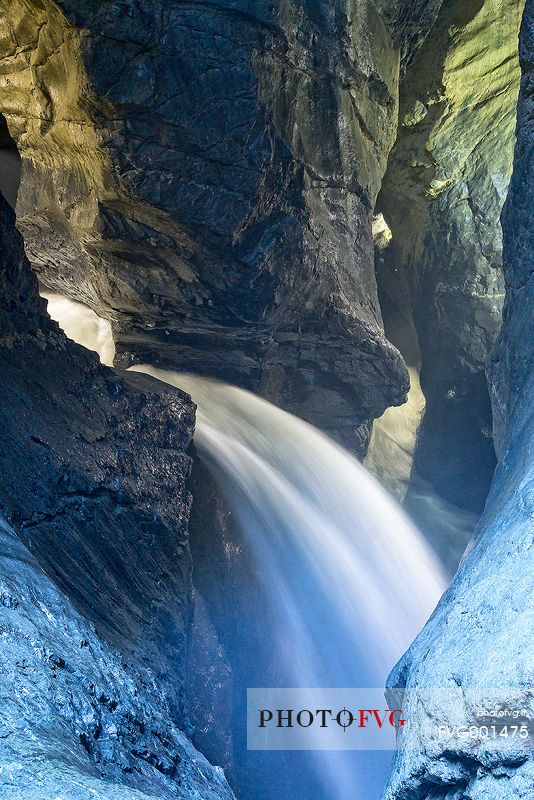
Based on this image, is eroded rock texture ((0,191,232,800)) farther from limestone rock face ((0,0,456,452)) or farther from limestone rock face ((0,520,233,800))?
limestone rock face ((0,0,456,452))

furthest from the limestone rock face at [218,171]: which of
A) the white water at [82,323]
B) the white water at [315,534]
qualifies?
the white water at [315,534]

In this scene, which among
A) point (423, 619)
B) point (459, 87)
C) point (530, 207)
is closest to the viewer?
point (530, 207)

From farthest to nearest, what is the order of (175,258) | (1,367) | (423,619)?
(423,619)
(175,258)
(1,367)

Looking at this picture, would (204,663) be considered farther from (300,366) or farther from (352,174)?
(352,174)

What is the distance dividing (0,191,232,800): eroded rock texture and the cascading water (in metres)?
1.06

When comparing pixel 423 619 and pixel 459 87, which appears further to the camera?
pixel 459 87

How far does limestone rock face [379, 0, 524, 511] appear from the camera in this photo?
31.6 ft

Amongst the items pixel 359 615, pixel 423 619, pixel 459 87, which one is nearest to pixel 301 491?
pixel 359 615

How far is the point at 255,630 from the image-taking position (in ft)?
18.6

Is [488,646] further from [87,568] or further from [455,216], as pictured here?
[455,216]

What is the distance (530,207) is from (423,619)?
14.5 feet

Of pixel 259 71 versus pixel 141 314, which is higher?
pixel 259 71

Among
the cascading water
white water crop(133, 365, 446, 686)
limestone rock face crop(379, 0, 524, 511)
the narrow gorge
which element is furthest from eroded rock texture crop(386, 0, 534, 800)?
limestone rock face crop(379, 0, 524, 511)

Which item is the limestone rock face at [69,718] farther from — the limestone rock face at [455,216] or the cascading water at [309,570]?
the limestone rock face at [455,216]
